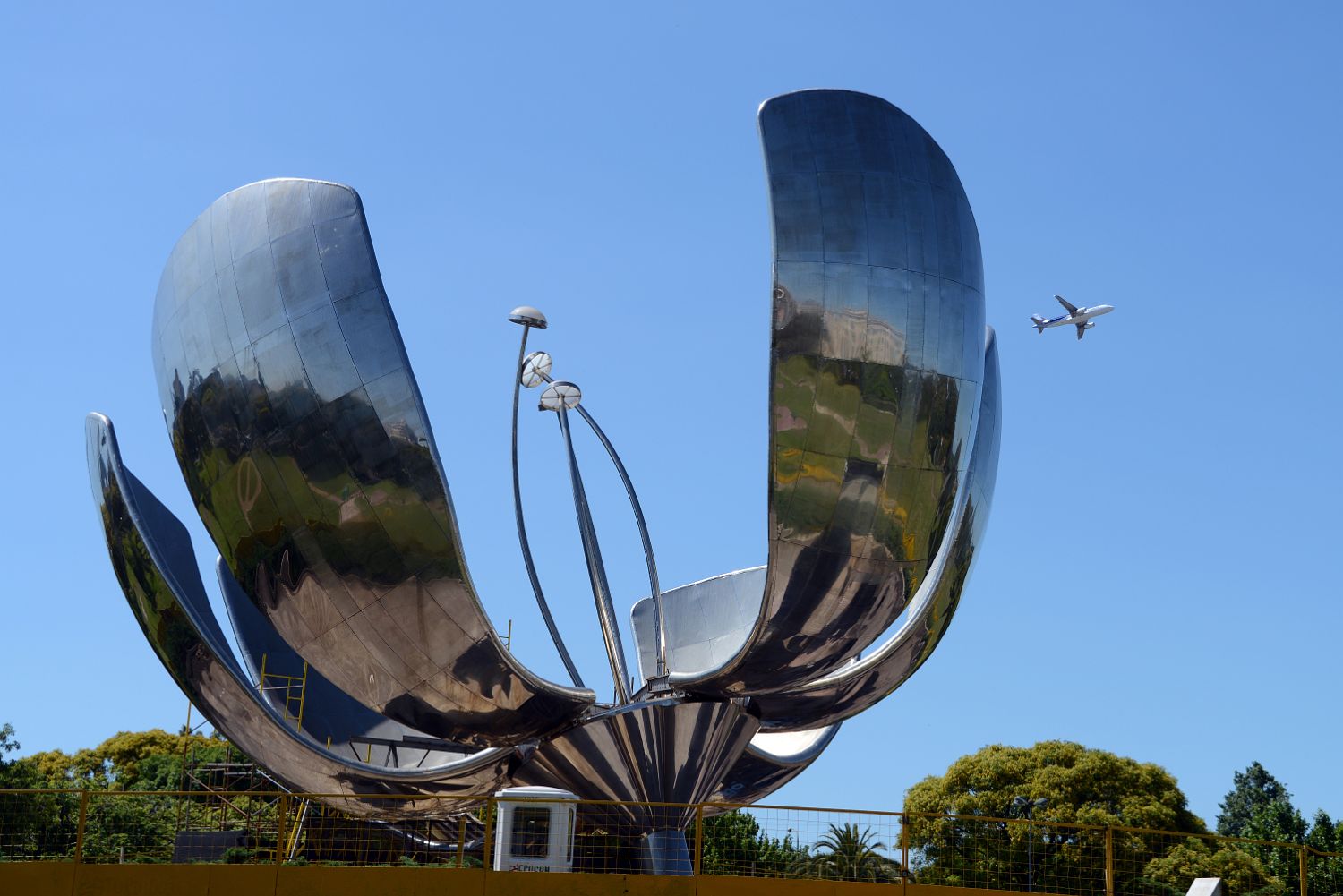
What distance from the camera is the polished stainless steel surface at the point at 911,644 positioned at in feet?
61.8

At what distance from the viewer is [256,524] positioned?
16750 millimetres

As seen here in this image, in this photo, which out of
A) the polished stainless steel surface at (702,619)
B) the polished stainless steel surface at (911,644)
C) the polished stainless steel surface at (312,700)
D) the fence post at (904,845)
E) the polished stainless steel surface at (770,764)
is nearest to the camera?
the fence post at (904,845)

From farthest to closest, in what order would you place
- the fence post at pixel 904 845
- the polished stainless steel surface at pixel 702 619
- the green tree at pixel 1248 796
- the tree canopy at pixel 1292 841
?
the green tree at pixel 1248 796, the tree canopy at pixel 1292 841, the polished stainless steel surface at pixel 702 619, the fence post at pixel 904 845

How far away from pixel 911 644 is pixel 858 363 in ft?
15.2

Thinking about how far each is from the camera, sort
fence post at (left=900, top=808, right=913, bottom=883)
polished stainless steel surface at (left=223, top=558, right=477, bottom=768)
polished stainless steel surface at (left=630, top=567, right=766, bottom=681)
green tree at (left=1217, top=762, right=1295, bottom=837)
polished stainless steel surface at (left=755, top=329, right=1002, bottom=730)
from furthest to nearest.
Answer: green tree at (left=1217, top=762, right=1295, bottom=837), polished stainless steel surface at (left=630, top=567, right=766, bottom=681), polished stainless steel surface at (left=223, top=558, right=477, bottom=768), polished stainless steel surface at (left=755, top=329, right=1002, bottom=730), fence post at (left=900, top=808, right=913, bottom=883)

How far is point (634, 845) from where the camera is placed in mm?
17203

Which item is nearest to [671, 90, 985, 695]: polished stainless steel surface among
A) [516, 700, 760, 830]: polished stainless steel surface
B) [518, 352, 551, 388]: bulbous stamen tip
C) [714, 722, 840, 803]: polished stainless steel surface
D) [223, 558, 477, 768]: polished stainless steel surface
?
[516, 700, 760, 830]: polished stainless steel surface

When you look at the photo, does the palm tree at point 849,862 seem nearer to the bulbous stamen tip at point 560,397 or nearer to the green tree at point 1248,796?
the bulbous stamen tip at point 560,397

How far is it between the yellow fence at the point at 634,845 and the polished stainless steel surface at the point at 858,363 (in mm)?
2403

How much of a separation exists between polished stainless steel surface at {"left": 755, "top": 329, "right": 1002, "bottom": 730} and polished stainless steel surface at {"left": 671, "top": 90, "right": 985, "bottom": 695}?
1.57 meters

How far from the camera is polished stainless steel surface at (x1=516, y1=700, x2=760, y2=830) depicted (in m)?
17.6

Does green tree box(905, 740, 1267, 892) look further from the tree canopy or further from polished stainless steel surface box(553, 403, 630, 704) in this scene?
polished stainless steel surface box(553, 403, 630, 704)

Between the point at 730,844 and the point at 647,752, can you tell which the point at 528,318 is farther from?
the point at 730,844

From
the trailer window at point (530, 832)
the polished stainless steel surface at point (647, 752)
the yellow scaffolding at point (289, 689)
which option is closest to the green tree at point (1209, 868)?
the polished stainless steel surface at point (647, 752)
